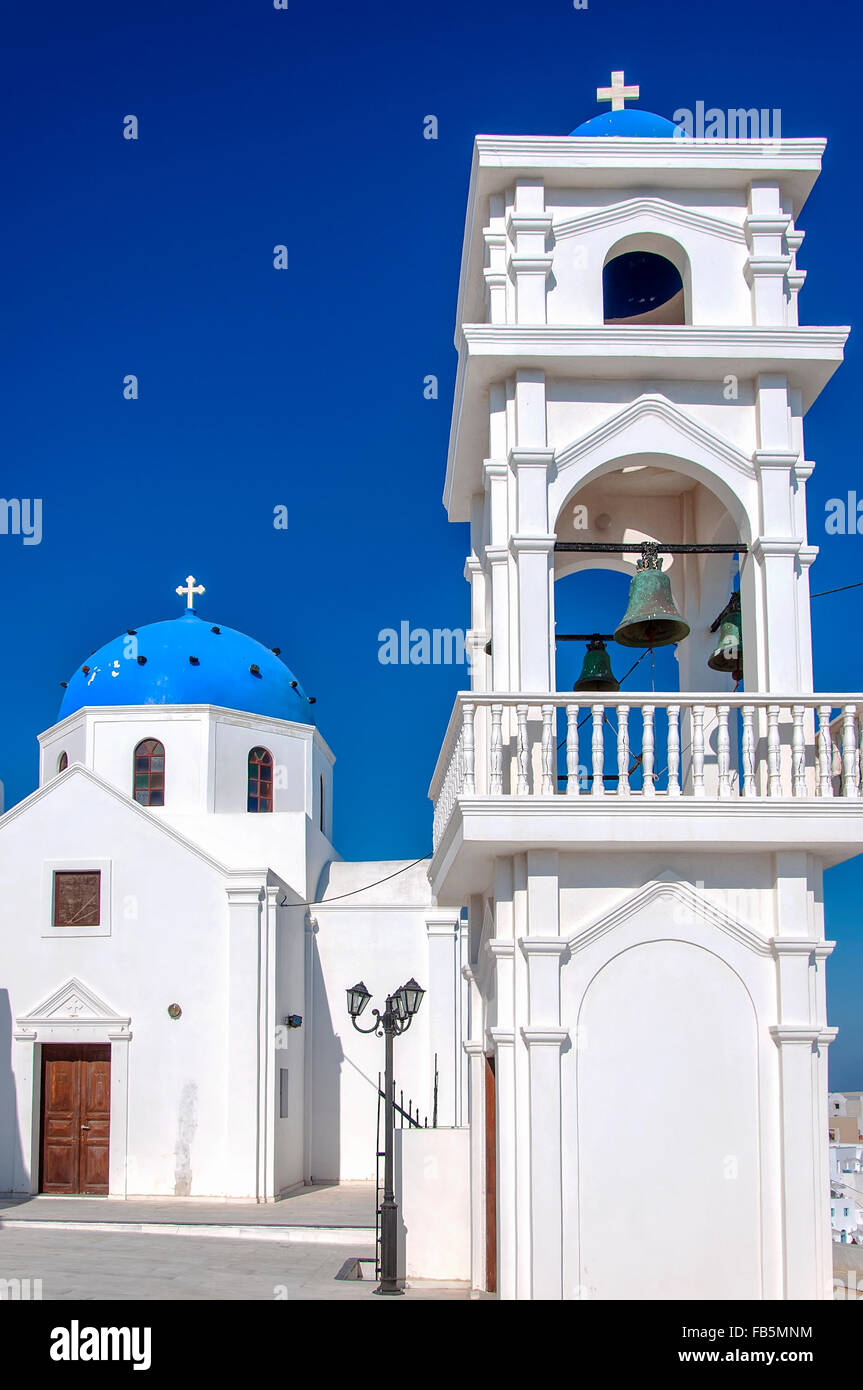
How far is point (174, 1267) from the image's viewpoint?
46.1ft

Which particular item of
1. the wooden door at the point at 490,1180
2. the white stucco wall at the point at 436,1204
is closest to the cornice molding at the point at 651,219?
the wooden door at the point at 490,1180

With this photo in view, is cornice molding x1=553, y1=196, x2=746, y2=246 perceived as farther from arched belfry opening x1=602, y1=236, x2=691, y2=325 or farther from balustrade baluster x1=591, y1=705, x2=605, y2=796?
balustrade baluster x1=591, y1=705, x2=605, y2=796

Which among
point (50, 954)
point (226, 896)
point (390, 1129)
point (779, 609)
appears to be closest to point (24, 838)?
point (50, 954)

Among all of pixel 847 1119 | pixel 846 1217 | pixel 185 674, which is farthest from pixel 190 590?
pixel 847 1119

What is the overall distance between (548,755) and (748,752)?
120cm

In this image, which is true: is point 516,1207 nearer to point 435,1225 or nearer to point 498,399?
point 435,1225

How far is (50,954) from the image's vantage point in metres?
20.9

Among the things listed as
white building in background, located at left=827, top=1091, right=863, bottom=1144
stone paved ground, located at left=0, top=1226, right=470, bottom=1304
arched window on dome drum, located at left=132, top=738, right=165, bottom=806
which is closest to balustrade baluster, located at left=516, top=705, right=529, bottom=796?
stone paved ground, located at left=0, top=1226, right=470, bottom=1304

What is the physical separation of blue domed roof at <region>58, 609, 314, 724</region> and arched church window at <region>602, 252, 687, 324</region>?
1398cm

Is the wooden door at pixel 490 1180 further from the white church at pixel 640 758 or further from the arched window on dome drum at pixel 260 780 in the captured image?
the arched window on dome drum at pixel 260 780

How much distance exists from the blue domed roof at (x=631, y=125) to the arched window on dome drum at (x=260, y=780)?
15.1 m

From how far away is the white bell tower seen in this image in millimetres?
8016
